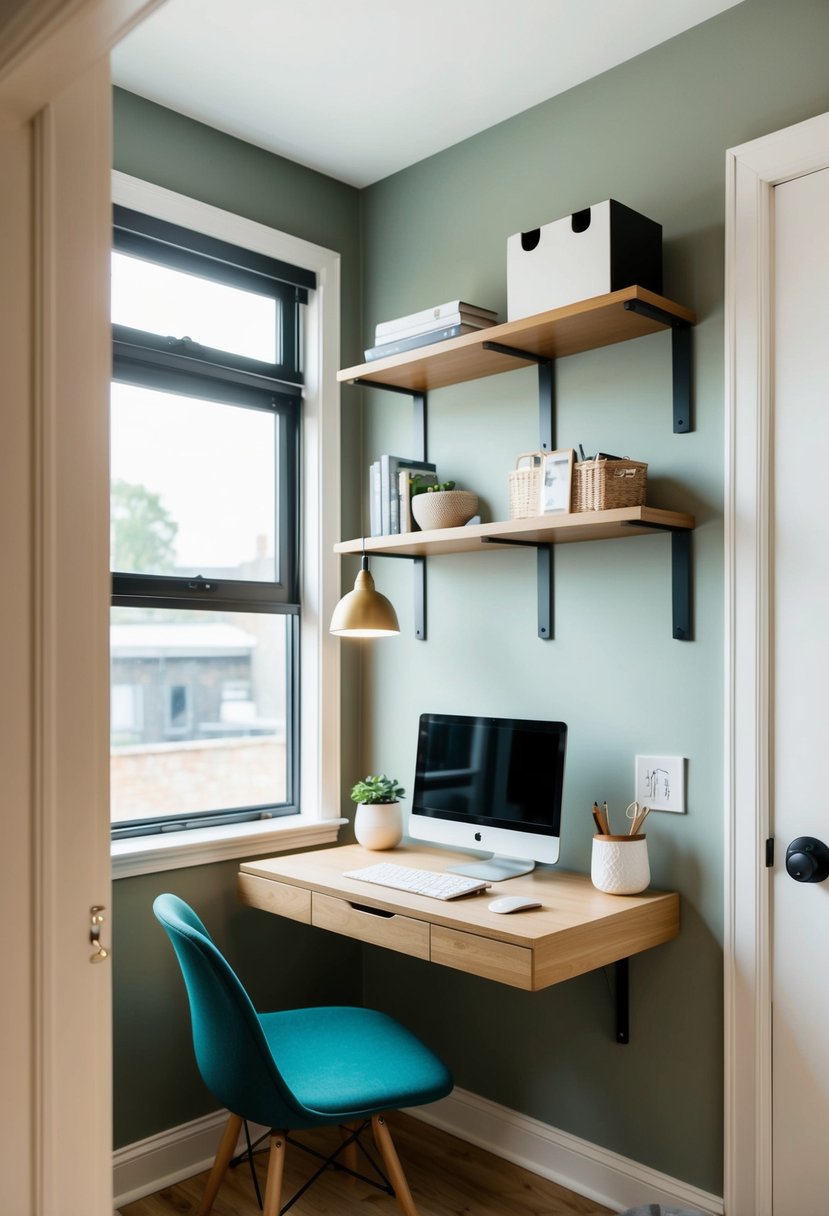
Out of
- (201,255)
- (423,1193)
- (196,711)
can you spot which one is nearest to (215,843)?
(196,711)

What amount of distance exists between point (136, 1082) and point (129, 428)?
5.49 ft

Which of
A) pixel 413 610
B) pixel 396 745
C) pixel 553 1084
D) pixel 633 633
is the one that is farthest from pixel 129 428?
pixel 553 1084

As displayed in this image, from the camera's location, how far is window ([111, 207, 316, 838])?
2691mm

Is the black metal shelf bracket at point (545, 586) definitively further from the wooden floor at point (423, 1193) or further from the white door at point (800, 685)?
the wooden floor at point (423, 1193)

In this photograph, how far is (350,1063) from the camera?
86.9 inches

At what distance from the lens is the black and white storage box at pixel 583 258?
7.38 ft

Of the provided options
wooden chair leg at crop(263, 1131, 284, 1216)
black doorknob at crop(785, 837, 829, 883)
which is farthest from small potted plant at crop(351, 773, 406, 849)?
black doorknob at crop(785, 837, 829, 883)

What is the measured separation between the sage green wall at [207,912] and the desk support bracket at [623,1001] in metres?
0.97

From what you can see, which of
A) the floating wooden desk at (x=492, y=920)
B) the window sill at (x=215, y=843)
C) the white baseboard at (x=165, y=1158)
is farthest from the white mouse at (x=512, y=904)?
the white baseboard at (x=165, y=1158)

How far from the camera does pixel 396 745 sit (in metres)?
3.04

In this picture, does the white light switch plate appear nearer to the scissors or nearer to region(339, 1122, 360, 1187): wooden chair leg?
the scissors

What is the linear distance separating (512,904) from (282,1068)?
610mm

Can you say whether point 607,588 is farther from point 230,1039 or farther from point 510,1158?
point 510,1158

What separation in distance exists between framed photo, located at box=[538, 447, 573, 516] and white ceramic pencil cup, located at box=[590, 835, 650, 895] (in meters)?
0.76
